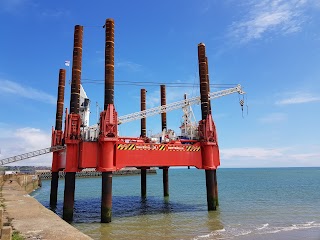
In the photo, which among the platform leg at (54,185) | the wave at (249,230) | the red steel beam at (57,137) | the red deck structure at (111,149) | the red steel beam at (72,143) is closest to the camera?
the wave at (249,230)

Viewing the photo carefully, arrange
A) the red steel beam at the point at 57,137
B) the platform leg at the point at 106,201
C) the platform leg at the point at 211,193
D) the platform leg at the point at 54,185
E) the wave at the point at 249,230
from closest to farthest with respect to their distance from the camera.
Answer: the wave at the point at 249,230
the platform leg at the point at 106,201
the platform leg at the point at 211,193
the red steel beam at the point at 57,137
the platform leg at the point at 54,185

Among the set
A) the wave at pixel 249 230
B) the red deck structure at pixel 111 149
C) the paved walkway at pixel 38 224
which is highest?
the red deck structure at pixel 111 149

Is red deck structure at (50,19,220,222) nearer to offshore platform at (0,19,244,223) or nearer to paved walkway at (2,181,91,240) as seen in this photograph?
offshore platform at (0,19,244,223)

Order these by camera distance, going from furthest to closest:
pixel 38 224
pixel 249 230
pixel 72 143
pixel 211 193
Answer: pixel 211 193
pixel 72 143
pixel 249 230
pixel 38 224

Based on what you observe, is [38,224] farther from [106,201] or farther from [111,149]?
[111,149]

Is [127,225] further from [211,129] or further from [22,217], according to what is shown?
[211,129]

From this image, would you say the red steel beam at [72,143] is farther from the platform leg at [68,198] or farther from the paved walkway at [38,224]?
the paved walkway at [38,224]

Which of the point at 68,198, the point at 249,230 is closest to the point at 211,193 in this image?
the point at 249,230

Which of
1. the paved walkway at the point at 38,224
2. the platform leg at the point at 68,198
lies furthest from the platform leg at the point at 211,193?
the paved walkway at the point at 38,224

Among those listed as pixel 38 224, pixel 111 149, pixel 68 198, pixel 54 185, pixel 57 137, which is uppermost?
pixel 57 137

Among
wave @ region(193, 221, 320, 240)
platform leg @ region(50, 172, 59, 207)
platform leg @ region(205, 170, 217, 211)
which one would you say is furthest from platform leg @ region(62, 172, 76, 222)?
platform leg @ region(205, 170, 217, 211)

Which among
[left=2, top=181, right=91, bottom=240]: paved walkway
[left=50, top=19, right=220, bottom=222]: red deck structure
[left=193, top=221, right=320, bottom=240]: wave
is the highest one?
[left=50, top=19, right=220, bottom=222]: red deck structure

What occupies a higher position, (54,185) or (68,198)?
(54,185)

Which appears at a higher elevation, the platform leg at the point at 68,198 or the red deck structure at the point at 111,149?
the red deck structure at the point at 111,149
